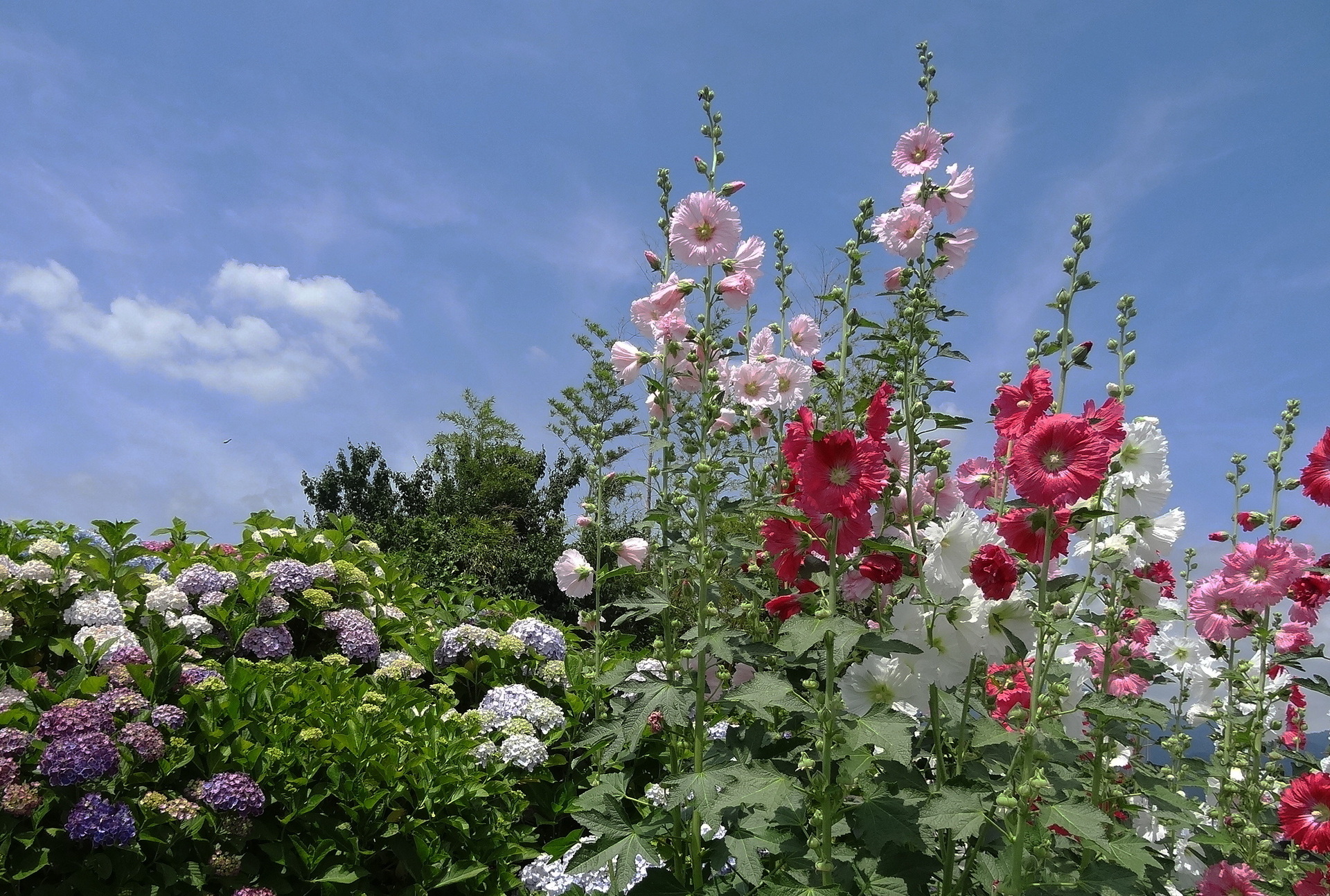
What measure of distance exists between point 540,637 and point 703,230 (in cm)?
219

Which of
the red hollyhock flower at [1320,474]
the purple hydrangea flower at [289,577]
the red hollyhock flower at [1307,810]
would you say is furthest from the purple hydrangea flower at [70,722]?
the red hollyhock flower at [1320,474]

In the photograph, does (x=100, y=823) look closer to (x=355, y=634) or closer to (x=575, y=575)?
(x=355, y=634)

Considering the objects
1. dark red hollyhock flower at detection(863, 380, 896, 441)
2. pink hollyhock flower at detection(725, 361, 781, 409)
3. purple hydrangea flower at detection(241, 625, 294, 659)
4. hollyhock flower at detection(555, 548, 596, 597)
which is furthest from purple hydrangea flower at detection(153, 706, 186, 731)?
dark red hollyhock flower at detection(863, 380, 896, 441)

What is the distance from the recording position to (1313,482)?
3.10 m

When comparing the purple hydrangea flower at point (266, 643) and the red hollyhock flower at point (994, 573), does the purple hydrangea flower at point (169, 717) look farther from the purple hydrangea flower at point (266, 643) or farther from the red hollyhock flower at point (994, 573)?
the red hollyhock flower at point (994, 573)

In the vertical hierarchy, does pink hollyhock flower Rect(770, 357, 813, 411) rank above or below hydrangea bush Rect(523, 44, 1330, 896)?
above

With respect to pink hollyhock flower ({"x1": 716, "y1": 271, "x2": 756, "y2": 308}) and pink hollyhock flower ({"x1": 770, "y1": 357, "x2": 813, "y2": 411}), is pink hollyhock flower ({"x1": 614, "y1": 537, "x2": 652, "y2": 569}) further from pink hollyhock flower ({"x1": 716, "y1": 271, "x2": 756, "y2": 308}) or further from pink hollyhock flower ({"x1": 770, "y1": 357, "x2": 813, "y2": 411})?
pink hollyhock flower ({"x1": 716, "y1": 271, "x2": 756, "y2": 308})

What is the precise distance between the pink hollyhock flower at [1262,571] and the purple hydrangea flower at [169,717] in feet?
12.9

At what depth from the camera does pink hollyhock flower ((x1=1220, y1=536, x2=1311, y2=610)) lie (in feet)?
10.6

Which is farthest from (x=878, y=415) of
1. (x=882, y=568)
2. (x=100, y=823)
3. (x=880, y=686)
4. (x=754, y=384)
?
(x=100, y=823)

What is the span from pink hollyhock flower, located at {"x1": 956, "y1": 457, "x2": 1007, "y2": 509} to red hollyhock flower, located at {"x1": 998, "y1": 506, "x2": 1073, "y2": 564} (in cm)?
27

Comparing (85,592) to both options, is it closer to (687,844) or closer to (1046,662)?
(687,844)

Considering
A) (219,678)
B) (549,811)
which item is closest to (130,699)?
(219,678)

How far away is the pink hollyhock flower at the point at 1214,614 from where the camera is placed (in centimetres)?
339
